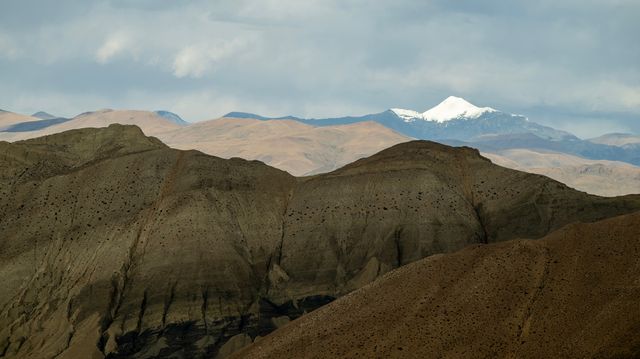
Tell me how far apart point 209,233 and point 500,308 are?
48.3 metres

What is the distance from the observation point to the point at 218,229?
110m

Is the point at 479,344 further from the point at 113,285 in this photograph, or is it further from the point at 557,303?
the point at 113,285

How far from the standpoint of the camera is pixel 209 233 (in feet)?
358

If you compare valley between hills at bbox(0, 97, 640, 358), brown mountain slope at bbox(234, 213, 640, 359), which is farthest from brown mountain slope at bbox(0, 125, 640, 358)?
brown mountain slope at bbox(234, 213, 640, 359)

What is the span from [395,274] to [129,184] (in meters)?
48.0

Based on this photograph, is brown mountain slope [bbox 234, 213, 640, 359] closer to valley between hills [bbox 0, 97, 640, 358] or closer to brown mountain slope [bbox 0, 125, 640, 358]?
valley between hills [bbox 0, 97, 640, 358]

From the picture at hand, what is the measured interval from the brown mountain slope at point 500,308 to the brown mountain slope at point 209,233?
28.8 m

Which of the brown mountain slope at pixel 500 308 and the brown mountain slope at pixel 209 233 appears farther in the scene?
the brown mountain slope at pixel 209 233


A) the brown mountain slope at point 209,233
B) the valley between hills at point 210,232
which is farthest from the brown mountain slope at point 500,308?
A: the brown mountain slope at point 209,233

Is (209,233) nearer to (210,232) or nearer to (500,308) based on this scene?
(210,232)

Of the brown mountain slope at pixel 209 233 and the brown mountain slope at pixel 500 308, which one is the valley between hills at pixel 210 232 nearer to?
the brown mountain slope at pixel 209 233

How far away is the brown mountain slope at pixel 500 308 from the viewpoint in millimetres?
63719

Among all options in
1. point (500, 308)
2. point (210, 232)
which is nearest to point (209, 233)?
point (210, 232)

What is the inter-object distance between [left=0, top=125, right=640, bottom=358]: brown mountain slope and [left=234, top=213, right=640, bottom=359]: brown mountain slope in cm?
→ 2884
